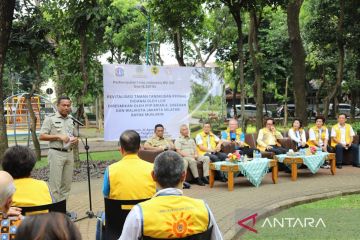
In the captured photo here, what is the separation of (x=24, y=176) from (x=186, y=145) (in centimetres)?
666

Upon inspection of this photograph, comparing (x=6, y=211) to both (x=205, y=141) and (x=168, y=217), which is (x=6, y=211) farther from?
(x=205, y=141)

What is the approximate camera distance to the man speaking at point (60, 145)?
270 inches

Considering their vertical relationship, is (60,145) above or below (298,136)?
above

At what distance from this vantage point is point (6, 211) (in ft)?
9.41

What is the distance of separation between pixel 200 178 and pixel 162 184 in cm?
721

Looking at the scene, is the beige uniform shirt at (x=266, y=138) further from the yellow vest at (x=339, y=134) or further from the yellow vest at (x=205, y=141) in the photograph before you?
the yellow vest at (x=339, y=134)

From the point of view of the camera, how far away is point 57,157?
271 inches

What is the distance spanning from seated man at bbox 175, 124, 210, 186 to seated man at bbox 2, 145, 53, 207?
6.30 metres

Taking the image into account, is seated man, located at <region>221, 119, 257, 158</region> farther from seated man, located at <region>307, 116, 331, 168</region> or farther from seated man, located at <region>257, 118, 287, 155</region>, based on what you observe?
seated man, located at <region>307, 116, 331, 168</region>

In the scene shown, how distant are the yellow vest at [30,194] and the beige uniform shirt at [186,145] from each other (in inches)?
257

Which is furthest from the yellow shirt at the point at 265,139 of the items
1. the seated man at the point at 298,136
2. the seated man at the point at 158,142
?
the seated man at the point at 158,142

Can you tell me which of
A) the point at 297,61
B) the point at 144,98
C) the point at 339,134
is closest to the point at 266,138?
the point at 339,134

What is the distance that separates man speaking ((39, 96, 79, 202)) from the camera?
22.5 ft

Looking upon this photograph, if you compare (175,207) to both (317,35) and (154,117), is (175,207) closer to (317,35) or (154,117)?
(154,117)
